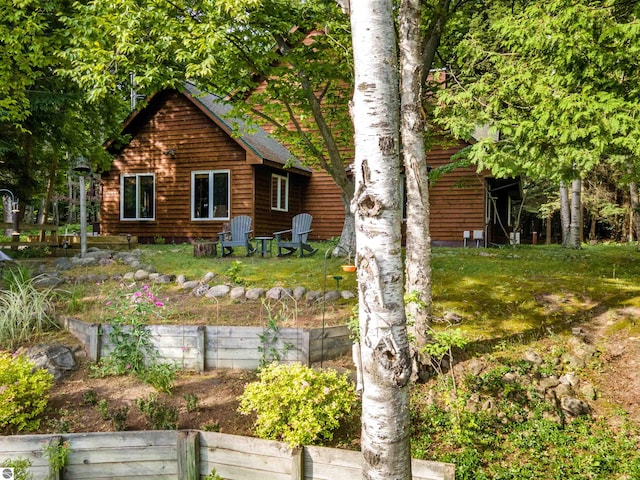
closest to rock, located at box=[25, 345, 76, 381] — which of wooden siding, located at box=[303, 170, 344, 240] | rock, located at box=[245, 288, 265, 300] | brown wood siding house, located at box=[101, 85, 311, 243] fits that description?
rock, located at box=[245, 288, 265, 300]

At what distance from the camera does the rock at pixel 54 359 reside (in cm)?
431

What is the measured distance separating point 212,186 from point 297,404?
12.7m

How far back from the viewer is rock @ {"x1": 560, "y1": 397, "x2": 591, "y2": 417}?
366 cm

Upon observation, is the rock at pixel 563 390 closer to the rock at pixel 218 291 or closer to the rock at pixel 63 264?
the rock at pixel 218 291

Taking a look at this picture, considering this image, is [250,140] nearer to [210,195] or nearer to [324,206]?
[210,195]

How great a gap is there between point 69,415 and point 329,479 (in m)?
2.22

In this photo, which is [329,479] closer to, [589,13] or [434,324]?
[434,324]

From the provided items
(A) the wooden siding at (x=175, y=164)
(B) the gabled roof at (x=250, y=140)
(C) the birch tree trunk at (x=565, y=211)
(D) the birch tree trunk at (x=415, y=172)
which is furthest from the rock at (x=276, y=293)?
(C) the birch tree trunk at (x=565, y=211)

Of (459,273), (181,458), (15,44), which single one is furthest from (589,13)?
(15,44)

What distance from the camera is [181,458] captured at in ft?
9.49

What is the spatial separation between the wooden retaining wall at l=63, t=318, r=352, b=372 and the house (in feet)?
31.3

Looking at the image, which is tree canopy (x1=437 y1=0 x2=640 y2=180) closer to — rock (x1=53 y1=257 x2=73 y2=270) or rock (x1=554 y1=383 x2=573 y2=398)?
rock (x1=554 y1=383 x2=573 y2=398)

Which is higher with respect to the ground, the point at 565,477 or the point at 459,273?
the point at 459,273

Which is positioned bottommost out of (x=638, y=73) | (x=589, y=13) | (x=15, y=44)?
(x=638, y=73)
